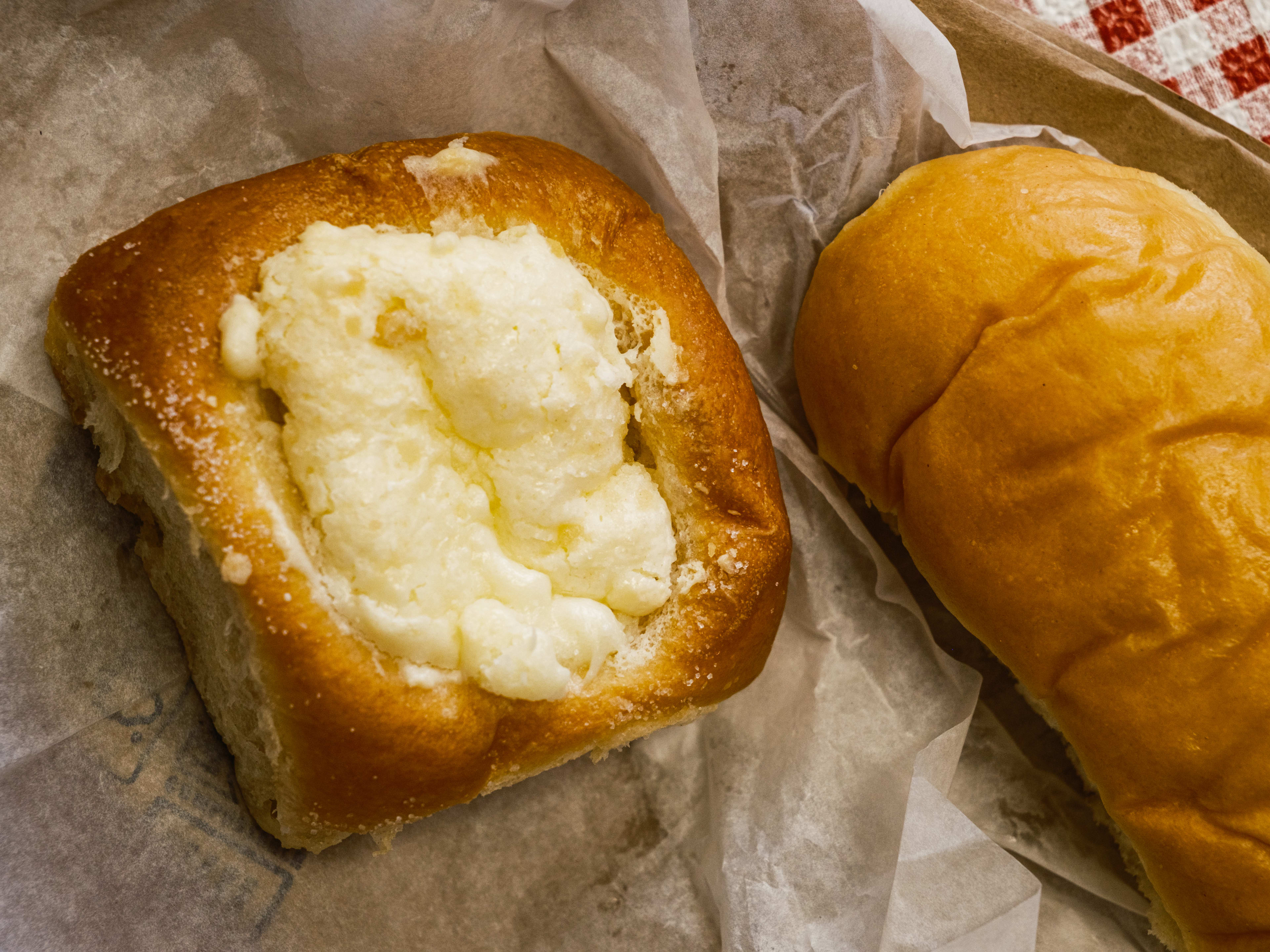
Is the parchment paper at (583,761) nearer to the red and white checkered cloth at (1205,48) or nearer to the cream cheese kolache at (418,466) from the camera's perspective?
the cream cheese kolache at (418,466)

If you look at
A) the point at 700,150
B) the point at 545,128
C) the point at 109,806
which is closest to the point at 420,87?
the point at 545,128

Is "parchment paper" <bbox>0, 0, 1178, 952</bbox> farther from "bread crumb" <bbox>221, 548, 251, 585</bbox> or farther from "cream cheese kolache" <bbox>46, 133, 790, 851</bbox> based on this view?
"bread crumb" <bbox>221, 548, 251, 585</bbox>

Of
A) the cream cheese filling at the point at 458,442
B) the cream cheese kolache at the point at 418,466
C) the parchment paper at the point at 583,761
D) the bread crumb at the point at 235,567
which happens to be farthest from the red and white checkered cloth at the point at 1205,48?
the bread crumb at the point at 235,567

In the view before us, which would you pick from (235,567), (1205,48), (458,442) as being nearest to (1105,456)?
(458,442)

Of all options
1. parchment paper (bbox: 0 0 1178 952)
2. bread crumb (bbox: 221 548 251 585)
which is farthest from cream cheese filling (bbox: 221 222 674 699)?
parchment paper (bbox: 0 0 1178 952)

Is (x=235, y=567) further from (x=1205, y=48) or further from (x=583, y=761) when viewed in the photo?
(x=1205, y=48)
